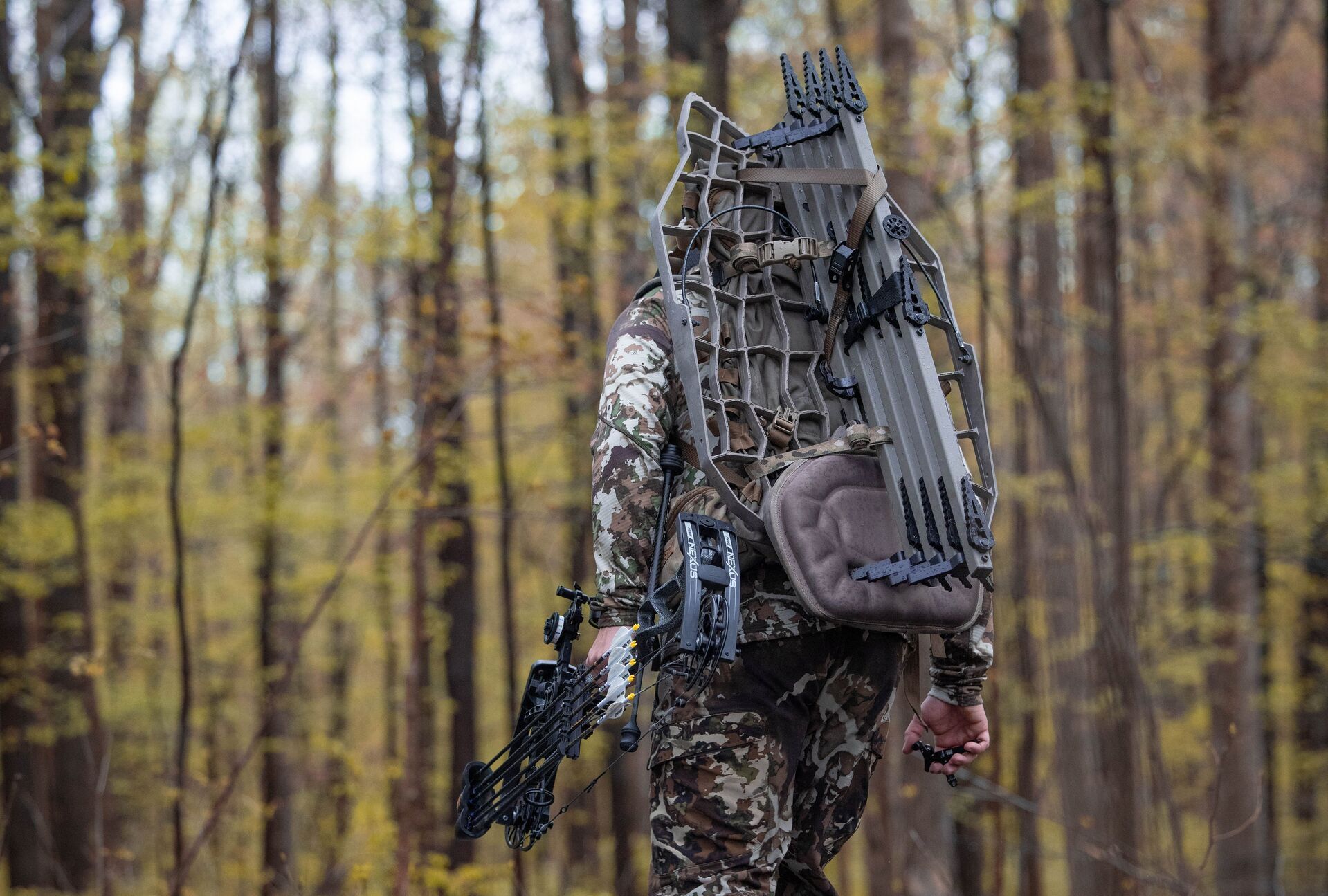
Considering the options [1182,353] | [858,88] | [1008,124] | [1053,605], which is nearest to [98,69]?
[1008,124]

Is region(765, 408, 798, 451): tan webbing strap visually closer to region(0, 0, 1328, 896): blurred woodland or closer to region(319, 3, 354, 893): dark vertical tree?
region(0, 0, 1328, 896): blurred woodland

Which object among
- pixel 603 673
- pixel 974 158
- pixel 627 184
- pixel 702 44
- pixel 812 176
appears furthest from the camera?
pixel 627 184

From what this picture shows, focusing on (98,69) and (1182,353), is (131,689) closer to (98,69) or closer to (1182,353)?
(98,69)

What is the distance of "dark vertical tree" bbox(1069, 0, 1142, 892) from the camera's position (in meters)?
5.48

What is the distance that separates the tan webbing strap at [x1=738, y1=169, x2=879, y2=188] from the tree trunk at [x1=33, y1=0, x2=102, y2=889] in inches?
262

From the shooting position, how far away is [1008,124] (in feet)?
32.4

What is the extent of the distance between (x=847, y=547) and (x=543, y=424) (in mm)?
10550

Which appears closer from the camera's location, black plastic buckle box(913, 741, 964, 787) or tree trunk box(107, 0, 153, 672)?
black plastic buckle box(913, 741, 964, 787)

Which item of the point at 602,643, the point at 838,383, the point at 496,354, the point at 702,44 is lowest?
the point at 602,643

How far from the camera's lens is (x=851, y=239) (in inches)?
104

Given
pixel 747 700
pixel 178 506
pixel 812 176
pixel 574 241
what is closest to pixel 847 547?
pixel 747 700

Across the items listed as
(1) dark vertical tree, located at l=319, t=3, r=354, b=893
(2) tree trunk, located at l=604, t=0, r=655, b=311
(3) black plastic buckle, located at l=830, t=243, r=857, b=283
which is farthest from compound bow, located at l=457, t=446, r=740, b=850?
(2) tree trunk, located at l=604, t=0, r=655, b=311

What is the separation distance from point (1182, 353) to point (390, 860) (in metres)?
11.9

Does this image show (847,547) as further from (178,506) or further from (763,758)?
(178,506)
